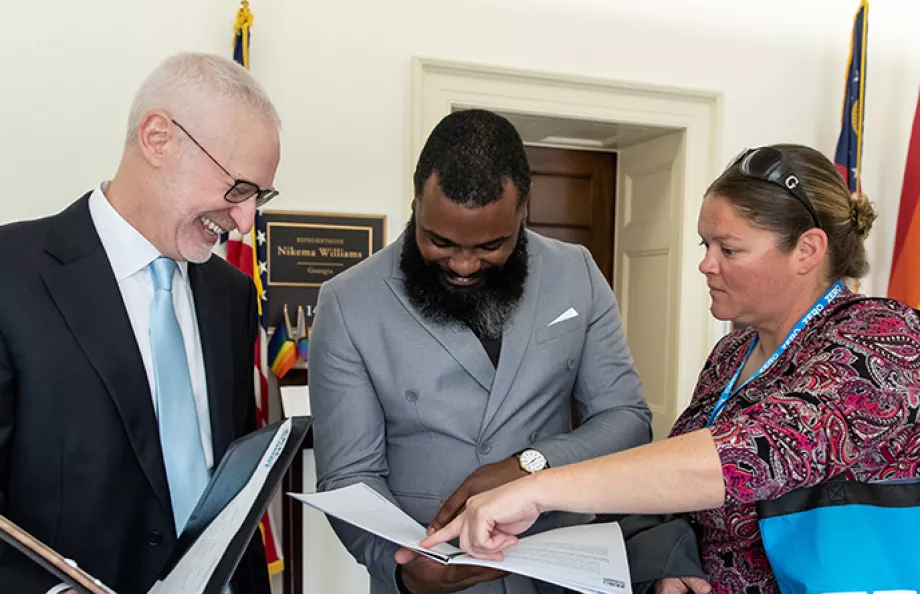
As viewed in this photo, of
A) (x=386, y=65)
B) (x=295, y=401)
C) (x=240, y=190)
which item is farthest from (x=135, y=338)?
(x=386, y=65)

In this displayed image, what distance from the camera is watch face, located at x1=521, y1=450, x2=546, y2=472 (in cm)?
125

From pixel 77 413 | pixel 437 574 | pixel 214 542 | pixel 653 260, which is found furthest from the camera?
pixel 653 260

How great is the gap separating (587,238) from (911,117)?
2.01m

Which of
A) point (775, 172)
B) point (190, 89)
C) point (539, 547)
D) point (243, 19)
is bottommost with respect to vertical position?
point (539, 547)

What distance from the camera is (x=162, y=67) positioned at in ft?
4.02

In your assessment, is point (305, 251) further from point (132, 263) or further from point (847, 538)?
point (847, 538)

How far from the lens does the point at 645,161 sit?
4133 millimetres

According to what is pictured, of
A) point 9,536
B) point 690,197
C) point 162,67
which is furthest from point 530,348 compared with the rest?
point 690,197

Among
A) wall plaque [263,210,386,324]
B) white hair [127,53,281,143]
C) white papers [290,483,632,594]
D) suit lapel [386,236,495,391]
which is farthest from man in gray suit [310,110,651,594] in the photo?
wall plaque [263,210,386,324]

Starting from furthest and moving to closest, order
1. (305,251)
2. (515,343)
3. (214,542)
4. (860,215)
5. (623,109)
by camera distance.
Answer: (623,109) < (305,251) < (515,343) < (860,215) < (214,542)

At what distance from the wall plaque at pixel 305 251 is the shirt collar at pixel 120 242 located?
6.45 feet

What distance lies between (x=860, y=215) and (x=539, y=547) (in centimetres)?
86

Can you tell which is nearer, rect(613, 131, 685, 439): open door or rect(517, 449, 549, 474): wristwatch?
rect(517, 449, 549, 474): wristwatch

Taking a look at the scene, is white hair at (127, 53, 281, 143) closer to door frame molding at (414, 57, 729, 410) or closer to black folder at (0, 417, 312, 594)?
black folder at (0, 417, 312, 594)
